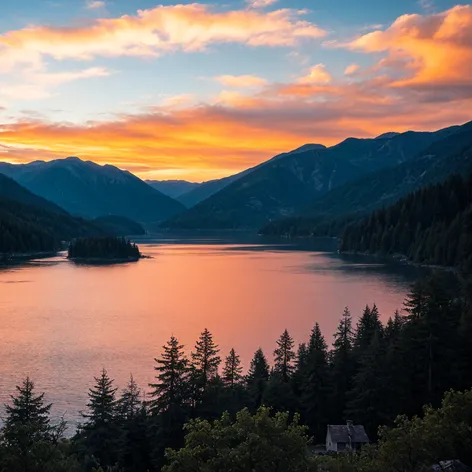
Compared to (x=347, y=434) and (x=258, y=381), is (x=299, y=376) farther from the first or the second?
(x=347, y=434)

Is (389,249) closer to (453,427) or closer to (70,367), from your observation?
(70,367)

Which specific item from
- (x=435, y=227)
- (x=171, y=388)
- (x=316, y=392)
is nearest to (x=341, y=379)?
(x=316, y=392)

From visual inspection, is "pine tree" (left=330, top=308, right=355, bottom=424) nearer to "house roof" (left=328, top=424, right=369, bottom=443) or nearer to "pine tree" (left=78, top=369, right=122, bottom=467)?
"house roof" (left=328, top=424, right=369, bottom=443)

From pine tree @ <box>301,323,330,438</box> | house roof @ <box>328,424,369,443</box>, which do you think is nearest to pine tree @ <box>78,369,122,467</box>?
house roof @ <box>328,424,369,443</box>

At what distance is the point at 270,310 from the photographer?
98875 millimetres

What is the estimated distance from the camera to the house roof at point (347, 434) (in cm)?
4025

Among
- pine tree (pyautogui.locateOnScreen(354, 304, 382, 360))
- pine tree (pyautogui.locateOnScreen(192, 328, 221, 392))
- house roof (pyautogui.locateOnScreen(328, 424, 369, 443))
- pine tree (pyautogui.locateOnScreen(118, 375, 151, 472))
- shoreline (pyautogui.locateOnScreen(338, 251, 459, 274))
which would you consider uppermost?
shoreline (pyautogui.locateOnScreen(338, 251, 459, 274))

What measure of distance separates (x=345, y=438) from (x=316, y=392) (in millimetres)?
6322

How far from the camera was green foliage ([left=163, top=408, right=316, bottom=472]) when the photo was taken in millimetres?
19750

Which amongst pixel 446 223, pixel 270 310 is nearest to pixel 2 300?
pixel 270 310

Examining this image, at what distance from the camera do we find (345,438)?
40.3 metres

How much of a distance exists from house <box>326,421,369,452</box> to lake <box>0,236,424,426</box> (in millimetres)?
20812

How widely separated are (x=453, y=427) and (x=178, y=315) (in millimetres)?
72432

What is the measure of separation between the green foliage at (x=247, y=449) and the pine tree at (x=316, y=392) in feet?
83.3
